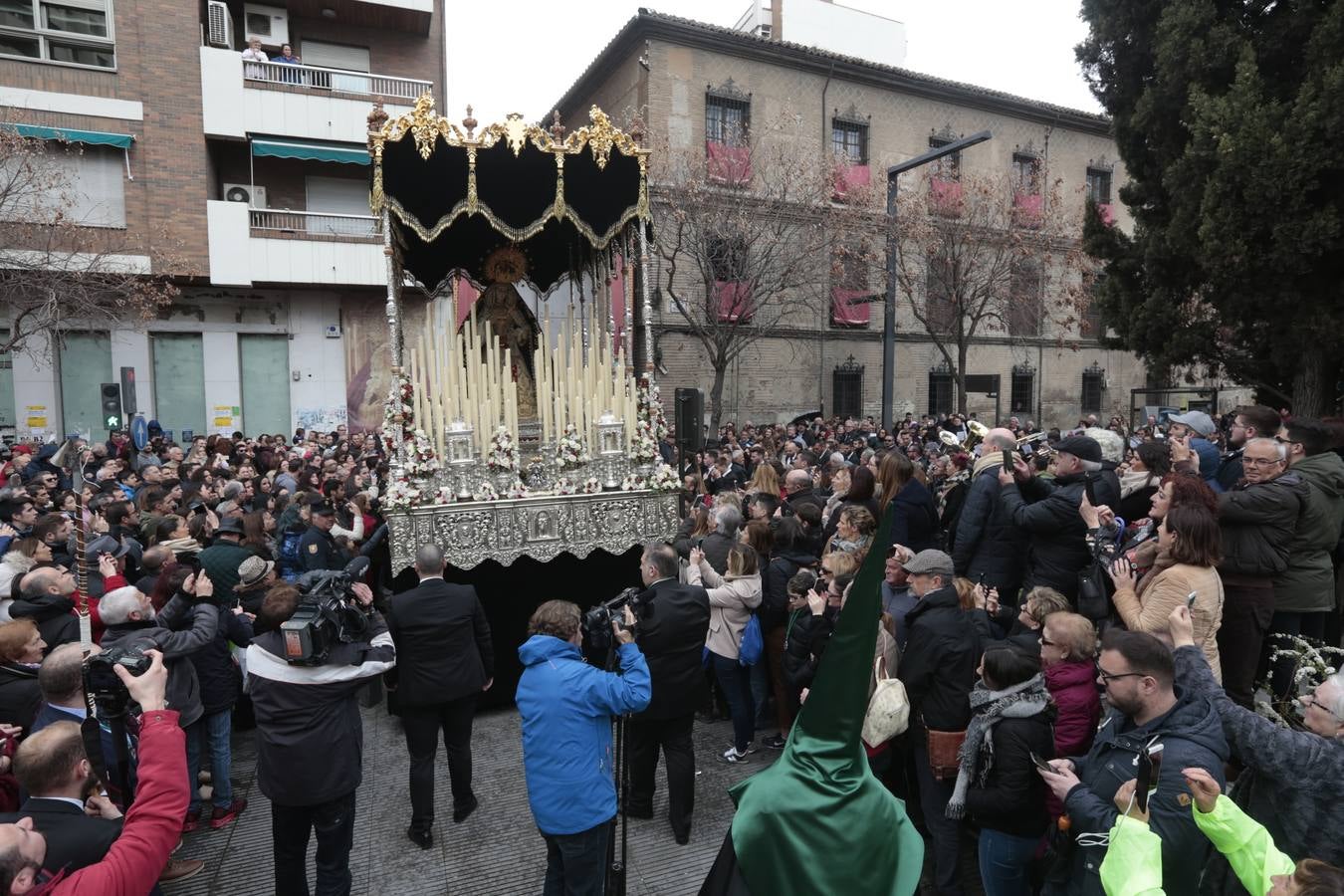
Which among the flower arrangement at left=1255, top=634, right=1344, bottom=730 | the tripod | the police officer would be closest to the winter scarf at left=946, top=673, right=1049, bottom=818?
the flower arrangement at left=1255, top=634, right=1344, bottom=730

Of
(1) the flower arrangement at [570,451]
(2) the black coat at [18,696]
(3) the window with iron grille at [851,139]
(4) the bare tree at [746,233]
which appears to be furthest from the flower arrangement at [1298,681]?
(3) the window with iron grille at [851,139]

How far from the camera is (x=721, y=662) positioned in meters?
5.70

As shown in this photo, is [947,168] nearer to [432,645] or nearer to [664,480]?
[664,480]

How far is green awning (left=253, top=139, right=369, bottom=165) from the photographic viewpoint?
18719 mm

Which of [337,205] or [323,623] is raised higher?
[337,205]

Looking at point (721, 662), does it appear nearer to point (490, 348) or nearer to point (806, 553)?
point (806, 553)

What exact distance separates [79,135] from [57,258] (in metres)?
3.51

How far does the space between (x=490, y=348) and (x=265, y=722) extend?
410cm

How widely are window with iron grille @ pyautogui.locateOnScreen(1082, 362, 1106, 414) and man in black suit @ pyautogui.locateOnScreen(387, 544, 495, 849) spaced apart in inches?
1187

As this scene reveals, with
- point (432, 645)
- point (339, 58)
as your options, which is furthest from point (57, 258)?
point (432, 645)

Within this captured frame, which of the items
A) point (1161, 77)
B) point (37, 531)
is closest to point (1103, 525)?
point (37, 531)

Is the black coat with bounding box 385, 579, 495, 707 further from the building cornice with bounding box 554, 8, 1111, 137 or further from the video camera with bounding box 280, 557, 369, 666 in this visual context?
the building cornice with bounding box 554, 8, 1111, 137

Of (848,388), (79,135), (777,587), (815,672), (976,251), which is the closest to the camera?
(815,672)

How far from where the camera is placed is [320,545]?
267 inches
